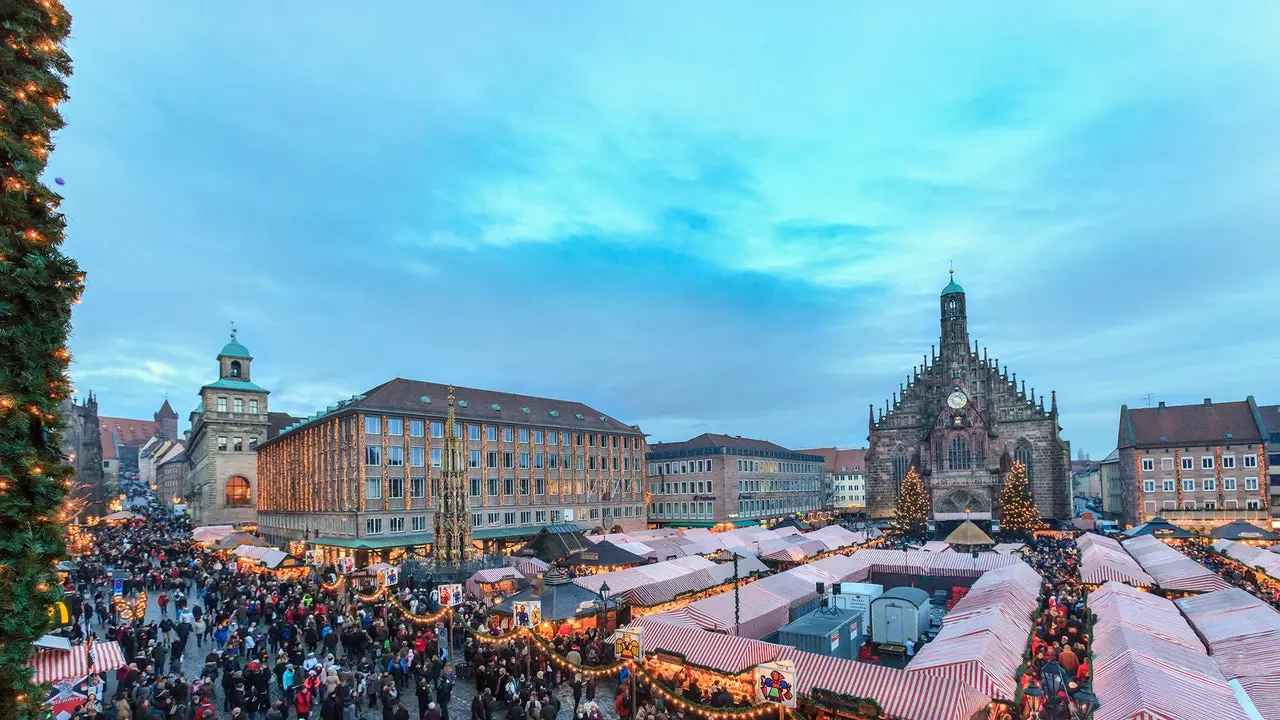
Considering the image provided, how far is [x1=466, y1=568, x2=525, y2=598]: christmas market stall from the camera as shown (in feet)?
96.7

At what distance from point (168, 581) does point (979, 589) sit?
38061 millimetres

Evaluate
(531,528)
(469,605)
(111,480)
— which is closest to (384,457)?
(531,528)

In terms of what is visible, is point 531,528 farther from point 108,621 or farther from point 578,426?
point 108,621

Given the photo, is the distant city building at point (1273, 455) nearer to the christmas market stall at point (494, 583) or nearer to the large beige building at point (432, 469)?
the large beige building at point (432, 469)

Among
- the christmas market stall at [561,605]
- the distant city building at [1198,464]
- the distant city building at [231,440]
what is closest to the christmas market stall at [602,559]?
the christmas market stall at [561,605]

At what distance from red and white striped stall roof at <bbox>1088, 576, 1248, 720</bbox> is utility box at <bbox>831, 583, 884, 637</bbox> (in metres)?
7.61

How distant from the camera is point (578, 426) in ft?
217

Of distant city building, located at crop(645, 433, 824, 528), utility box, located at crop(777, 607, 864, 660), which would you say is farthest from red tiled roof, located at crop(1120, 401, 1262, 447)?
utility box, located at crop(777, 607, 864, 660)

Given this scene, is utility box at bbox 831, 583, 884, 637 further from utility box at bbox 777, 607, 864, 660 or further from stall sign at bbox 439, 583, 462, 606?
stall sign at bbox 439, 583, 462, 606

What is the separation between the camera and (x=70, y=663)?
611 inches

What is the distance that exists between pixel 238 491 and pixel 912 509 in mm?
71626

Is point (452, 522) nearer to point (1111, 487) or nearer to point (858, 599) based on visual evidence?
point (858, 599)

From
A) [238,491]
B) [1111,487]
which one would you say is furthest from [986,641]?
[1111,487]

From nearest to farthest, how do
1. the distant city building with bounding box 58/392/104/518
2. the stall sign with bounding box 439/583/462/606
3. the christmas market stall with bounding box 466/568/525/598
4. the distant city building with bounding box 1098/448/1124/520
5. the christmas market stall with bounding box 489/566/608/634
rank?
the christmas market stall with bounding box 489/566/608/634 → the stall sign with bounding box 439/583/462/606 → the christmas market stall with bounding box 466/568/525/598 → the distant city building with bounding box 58/392/104/518 → the distant city building with bounding box 1098/448/1124/520
